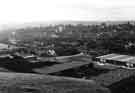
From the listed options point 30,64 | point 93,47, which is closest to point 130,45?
point 93,47

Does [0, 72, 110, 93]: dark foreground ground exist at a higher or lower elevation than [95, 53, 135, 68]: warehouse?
higher

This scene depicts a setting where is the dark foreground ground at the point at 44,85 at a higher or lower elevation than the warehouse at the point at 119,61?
higher

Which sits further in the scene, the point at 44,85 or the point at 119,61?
the point at 119,61

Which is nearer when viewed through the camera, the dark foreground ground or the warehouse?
the dark foreground ground

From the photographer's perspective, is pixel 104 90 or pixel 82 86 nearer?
pixel 104 90

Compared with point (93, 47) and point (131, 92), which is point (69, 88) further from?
point (93, 47)

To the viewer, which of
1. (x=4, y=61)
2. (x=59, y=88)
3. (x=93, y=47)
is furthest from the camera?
(x=93, y=47)

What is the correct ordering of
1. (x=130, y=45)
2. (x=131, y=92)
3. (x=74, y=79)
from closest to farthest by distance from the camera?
(x=131, y=92)
(x=74, y=79)
(x=130, y=45)

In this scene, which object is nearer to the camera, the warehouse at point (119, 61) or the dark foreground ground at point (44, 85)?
the dark foreground ground at point (44, 85)
